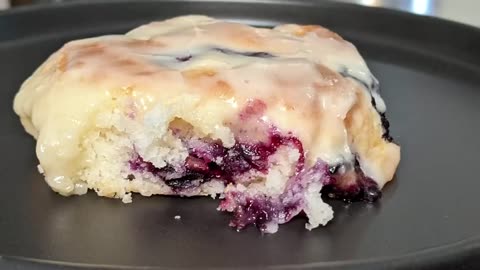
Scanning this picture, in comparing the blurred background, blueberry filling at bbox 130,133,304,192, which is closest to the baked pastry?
blueberry filling at bbox 130,133,304,192

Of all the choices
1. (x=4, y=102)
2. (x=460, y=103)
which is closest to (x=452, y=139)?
(x=460, y=103)

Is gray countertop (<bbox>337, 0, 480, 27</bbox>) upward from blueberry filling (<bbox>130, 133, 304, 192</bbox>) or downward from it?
downward

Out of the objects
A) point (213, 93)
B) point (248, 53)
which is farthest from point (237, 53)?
point (213, 93)

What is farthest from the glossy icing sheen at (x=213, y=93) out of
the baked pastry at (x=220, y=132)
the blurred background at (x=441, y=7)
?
the blurred background at (x=441, y=7)

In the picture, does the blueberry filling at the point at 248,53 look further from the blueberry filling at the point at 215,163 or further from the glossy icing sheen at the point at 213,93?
the blueberry filling at the point at 215,163

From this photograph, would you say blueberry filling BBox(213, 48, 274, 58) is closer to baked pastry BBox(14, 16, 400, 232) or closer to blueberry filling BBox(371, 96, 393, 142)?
baked pastry BBox(14, 16, 400, 232)

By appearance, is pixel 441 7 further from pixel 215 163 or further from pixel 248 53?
pixel 215 163
